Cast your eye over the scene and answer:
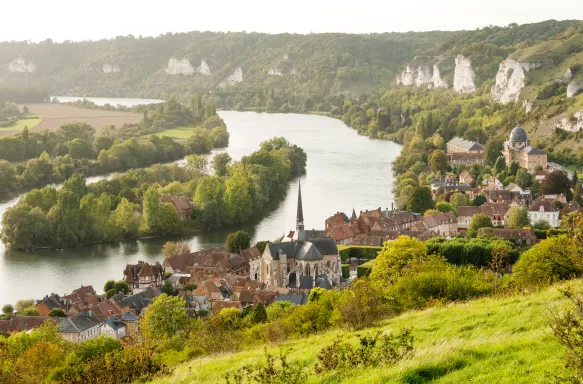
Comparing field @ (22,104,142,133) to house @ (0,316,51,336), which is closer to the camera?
house @ (0,316,51,336)

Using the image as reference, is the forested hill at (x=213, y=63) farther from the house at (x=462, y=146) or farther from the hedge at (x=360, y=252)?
the hedge at (x=360, y=252)

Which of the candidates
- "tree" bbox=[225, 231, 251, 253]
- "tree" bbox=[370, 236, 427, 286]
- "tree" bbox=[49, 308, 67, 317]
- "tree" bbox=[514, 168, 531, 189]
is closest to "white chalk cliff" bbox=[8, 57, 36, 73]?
"tree" bbox=[514, 168, 531, 189]

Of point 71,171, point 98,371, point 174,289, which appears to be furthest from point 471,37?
point 98,371

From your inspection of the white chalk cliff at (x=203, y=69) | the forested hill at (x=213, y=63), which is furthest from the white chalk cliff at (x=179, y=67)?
the white chalk cliff at (x=203, y=69)

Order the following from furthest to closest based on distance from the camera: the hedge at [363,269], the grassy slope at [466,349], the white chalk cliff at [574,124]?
the white chalk cliff at [574,124] → the hedge at [363,269] → the grassy slope at [466,349]

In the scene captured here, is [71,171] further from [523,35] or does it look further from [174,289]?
[523,35]

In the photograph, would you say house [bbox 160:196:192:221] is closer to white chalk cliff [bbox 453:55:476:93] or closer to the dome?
the dome
